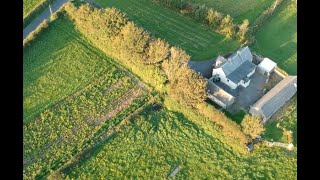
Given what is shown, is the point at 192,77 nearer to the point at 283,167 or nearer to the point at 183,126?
the point at 183,126

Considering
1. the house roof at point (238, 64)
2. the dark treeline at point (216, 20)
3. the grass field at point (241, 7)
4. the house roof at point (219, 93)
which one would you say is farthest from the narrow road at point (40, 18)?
the house roof at point (238, 64)

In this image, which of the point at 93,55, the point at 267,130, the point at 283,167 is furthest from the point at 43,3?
the point at 283,167

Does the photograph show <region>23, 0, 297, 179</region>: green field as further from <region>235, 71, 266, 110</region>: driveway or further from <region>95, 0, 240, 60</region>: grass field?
<region>235, 71, 266, 110</region>: driveway

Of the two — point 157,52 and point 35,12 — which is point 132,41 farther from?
point 35,12

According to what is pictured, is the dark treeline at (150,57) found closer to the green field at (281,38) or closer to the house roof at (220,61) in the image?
the house roof at (220,61)

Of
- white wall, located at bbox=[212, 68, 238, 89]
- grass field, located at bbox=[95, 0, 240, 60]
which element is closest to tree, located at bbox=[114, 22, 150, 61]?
grass field, located at bbox=[95, 0, 240, 60]
